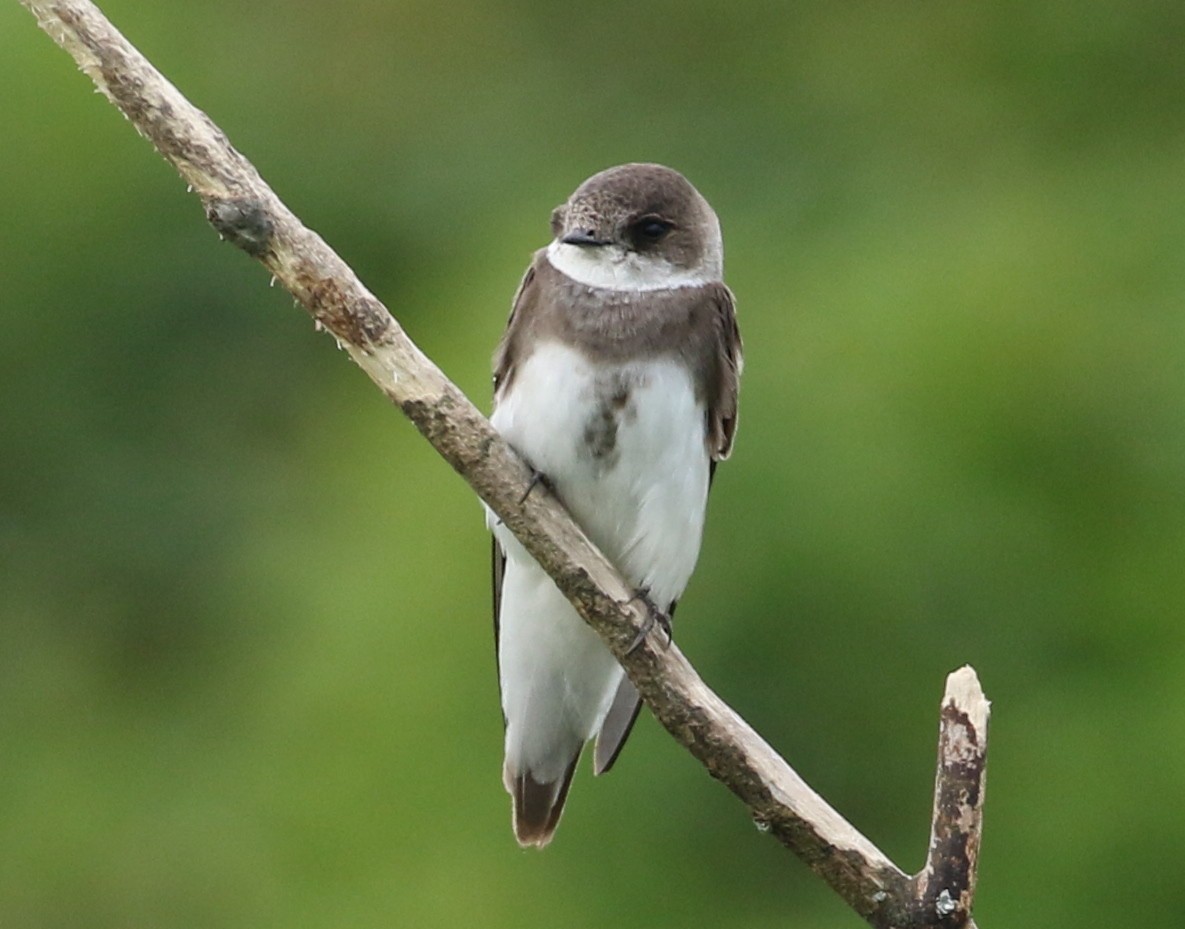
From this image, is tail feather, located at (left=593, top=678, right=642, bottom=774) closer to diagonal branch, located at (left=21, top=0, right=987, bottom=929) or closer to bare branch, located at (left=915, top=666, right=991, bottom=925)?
diagonal branch, located at (left=21, top=0, right=987, bottom=929)

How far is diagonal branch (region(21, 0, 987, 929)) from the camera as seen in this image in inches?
110

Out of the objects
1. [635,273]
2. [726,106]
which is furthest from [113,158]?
[635,273]

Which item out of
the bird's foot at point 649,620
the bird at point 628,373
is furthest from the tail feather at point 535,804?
the bird's foot at point 649,620

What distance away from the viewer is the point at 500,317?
5.25m

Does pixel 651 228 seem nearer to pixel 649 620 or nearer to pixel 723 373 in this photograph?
pixel 723 373

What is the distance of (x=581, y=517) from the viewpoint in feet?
10.9

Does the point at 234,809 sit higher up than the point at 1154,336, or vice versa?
the point at 1154,336

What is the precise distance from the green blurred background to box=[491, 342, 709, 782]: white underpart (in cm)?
96

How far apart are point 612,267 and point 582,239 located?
7 centimetres

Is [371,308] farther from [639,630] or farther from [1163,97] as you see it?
[1163,97]

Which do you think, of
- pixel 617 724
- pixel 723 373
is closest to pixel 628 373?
pixel 723 373

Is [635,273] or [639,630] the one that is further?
[635,273]

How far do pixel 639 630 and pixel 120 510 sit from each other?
4.03 meters

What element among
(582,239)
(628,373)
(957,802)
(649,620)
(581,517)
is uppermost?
(582,239)
